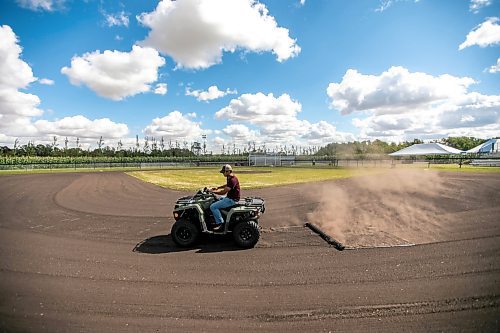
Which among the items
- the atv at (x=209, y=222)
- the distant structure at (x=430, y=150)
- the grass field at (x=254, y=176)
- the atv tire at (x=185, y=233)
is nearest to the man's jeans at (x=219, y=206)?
the atv at (x=209, y=222)

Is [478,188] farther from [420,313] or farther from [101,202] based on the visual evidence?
[101,202]

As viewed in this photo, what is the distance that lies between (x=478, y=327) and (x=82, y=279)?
6450 millimetres

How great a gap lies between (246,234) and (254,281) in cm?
204

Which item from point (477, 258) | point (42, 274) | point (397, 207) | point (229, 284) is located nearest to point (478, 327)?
point (477, 258)

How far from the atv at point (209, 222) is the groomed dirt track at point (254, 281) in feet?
1.10

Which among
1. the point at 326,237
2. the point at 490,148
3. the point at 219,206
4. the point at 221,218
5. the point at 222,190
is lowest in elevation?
the point at 326,237

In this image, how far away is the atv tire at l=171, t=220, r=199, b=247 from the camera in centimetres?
770

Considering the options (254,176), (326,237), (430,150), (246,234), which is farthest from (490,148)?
(246,234)

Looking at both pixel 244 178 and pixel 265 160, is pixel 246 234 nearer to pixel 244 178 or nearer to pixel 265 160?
pixel 244 178

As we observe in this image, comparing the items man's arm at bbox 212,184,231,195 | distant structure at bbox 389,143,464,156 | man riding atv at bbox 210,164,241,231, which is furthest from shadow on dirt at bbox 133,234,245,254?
distant structure at bbox 389,143,464,156

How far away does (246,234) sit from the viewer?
24.9ft

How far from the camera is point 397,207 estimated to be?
40.6 ft

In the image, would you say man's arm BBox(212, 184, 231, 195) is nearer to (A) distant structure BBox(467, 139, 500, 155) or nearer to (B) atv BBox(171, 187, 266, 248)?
(B) atv BBox(171, 187, 266, 248)

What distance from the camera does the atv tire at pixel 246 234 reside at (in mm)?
7535
